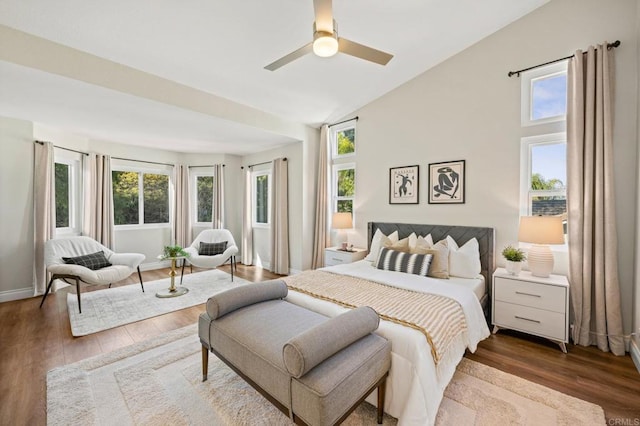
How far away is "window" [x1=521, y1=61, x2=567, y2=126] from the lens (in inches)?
114

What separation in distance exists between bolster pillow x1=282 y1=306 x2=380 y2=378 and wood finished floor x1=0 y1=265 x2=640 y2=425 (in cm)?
149

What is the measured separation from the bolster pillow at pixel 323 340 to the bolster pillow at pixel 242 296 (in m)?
0.75

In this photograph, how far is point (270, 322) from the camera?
1.84m

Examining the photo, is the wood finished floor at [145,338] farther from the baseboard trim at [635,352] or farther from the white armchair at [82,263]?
the white armchair at [82,263]

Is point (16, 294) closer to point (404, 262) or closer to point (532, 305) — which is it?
point (404, 262)

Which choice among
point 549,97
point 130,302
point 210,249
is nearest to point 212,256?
point 210,249

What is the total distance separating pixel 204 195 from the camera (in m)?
6.34

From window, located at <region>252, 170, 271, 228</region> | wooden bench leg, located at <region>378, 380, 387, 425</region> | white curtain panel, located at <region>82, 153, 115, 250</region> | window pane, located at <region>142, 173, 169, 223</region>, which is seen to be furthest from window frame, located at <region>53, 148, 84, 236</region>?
wooden bench leg, located at <region>378, 380, 387, 425</region>

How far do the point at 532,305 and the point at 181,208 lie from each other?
19.8 ft

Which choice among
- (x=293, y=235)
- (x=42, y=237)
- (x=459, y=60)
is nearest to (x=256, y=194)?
(x=293, y=235)

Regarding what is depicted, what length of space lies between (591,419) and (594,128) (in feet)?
7.85

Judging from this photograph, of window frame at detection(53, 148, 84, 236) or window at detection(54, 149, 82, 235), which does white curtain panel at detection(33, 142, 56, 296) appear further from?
window frame at detection(53, 148, 84, 236)

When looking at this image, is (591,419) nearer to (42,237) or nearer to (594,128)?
(594,128)

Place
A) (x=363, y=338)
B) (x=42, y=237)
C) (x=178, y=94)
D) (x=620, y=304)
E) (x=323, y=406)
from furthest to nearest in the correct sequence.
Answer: (x=42, y=237), (x=178, y=94), (x=620, y=304), (x=363, y=338), (x=323, y=406)
